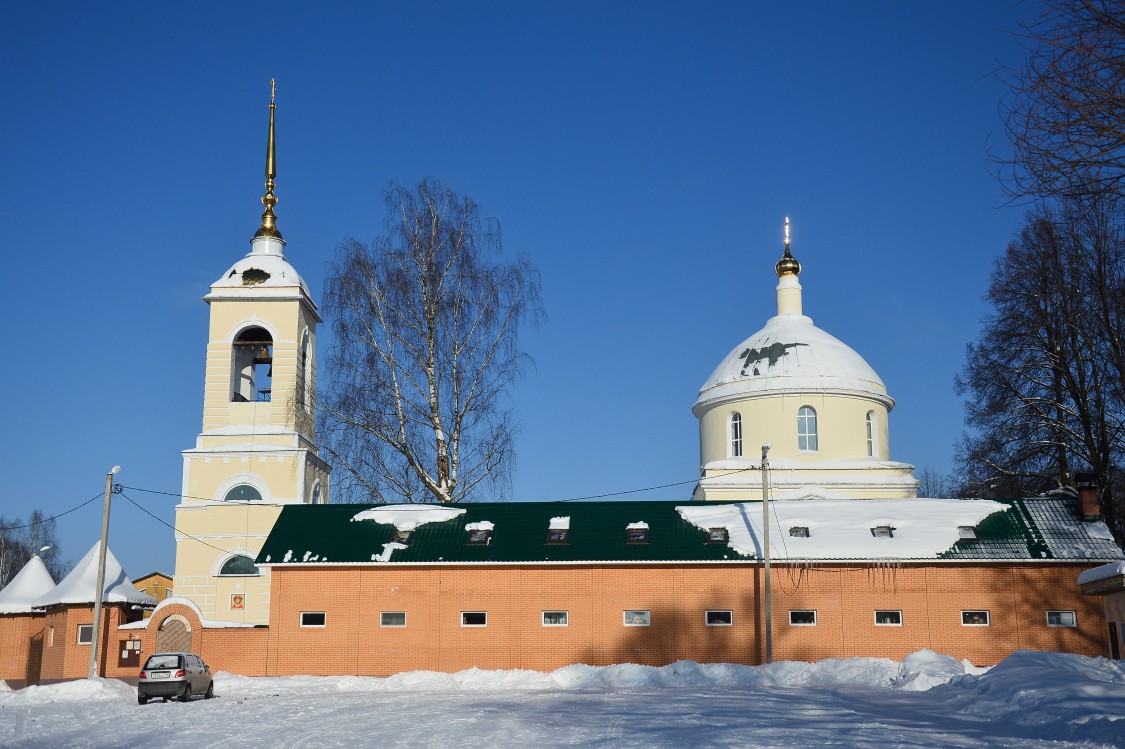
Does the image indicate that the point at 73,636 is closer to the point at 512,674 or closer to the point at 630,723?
the point at 512,674

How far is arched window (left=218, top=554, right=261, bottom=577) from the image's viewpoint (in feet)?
108

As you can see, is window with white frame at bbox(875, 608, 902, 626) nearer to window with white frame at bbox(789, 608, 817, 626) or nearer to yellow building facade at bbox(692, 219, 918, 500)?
window with white frame at bbox(789, 608, 817, 626)

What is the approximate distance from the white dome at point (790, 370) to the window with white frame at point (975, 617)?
11.4 m

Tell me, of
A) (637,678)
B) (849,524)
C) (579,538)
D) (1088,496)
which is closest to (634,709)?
(637,678)

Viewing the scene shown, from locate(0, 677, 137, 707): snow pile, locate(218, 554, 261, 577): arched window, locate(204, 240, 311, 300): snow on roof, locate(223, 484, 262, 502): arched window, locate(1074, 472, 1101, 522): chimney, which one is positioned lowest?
locate(0, 677, 137, 707): snow pile

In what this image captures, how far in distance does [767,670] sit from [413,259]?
1533 cm

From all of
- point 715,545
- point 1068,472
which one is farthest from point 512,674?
point 1068,472

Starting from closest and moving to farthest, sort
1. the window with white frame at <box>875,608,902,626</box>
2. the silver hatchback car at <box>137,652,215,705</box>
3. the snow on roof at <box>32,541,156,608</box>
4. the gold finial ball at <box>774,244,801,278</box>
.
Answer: the silver hatchback car at <box>137,652,215,705</box>
the window with white frame at <box>875,608,902,626</box>
the snow on roof at <box>32,541,156,608</box>
the gold finial ball at <box>774,244,801,278</box>

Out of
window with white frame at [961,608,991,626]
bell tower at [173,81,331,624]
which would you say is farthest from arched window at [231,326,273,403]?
window with white frame at [961,608,991,626]

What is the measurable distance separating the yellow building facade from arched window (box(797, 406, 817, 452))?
0.03 meters

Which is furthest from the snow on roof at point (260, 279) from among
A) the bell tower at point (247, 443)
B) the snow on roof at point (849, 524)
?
the snow on roof at point (849, 524)

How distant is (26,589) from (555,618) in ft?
60.1

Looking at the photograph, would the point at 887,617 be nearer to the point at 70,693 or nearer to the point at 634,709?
the point at 634,709

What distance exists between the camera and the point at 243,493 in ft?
111
